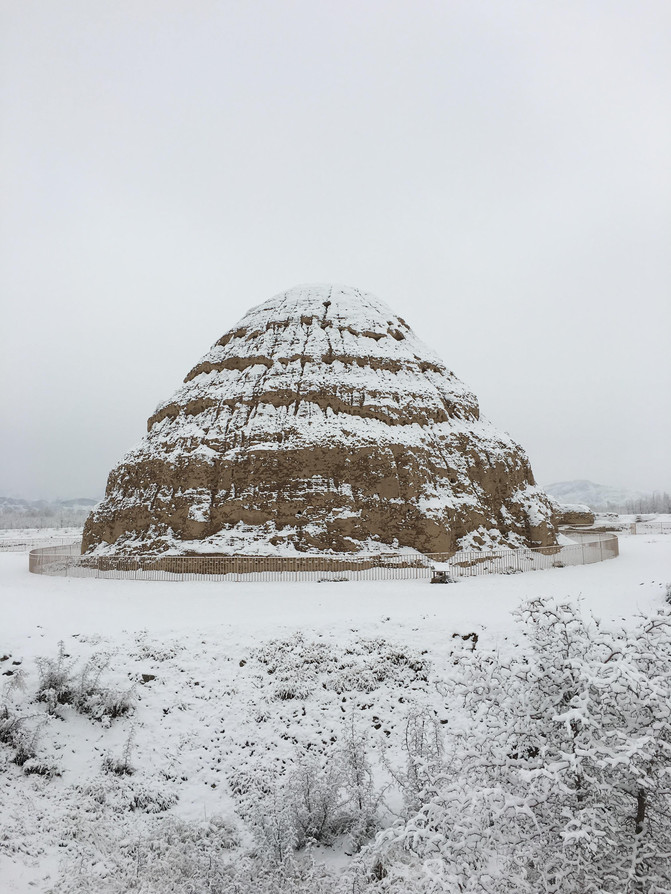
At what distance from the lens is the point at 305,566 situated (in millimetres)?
20594

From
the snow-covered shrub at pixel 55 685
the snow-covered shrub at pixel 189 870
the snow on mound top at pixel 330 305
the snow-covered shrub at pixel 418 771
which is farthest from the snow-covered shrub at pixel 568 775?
the snow on mound top at pixel 330 305

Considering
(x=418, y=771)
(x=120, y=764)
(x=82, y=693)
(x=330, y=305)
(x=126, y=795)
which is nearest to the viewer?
(x=418, y=771)

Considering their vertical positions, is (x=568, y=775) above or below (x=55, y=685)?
above

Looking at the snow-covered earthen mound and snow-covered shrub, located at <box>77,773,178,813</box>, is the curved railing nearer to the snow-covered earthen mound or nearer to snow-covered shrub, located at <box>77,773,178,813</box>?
the snow-covered earthen mound

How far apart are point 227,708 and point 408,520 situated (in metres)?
11.8

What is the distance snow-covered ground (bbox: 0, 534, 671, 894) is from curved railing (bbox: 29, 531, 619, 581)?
1.68 meters

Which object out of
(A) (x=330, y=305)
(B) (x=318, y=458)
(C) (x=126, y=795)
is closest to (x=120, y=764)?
(C) (x=126, y=795)

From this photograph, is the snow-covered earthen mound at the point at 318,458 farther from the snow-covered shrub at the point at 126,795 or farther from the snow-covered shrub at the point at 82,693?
the snow-covered shrub at the point at 126,795

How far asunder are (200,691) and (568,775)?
355 inches

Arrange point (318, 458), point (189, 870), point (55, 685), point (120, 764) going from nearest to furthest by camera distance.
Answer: point (189, 870), point (120, 764), point (55, 685), point (318, 458)

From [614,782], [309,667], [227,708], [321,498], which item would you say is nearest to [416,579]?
[321,498]

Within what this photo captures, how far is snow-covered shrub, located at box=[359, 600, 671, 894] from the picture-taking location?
5211 millimetres

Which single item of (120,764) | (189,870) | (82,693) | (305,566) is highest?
(305,566)

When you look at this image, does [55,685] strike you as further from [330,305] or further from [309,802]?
[330,305]
